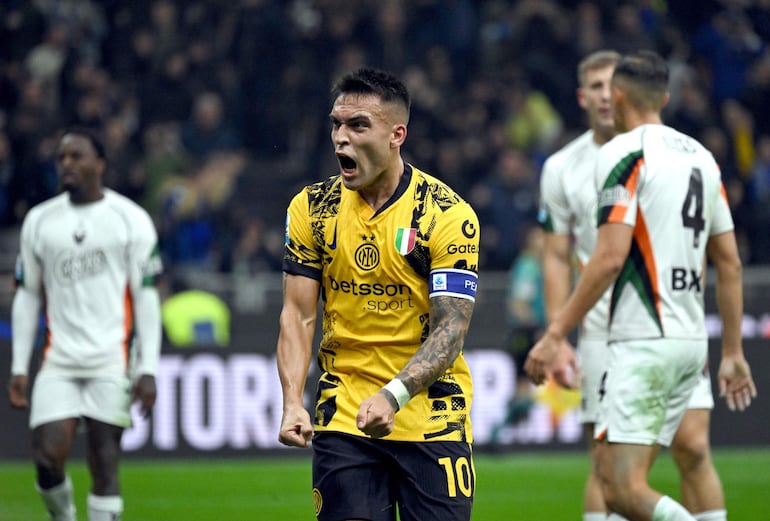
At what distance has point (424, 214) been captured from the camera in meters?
5.32

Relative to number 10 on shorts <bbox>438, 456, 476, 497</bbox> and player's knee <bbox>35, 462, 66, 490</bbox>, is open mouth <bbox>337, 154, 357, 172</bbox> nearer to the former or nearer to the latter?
number 10 on shorts <bbox>438, 456, 476, 497</bbox>

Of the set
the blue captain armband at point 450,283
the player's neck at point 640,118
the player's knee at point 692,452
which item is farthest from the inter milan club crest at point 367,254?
the player's knee at point 692,452

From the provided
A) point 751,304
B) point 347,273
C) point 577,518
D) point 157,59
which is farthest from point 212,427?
point 347,273

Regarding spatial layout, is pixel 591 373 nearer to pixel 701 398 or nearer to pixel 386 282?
pixel 701 398

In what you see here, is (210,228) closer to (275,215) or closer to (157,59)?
(275,215)

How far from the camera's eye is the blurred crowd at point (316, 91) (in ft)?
57.8

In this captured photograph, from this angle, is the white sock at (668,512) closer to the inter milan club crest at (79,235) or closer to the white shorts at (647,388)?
the white shorts at (647,388)

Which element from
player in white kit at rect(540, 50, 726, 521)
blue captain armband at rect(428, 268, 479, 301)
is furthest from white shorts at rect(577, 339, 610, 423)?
blue captain armband at rect(428, 268, 479, 301)

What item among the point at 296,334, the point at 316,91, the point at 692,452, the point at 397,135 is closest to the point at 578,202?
the point at 692,452

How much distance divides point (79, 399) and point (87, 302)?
1.96 ft

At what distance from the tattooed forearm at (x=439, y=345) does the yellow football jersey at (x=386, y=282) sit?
1.9 inches

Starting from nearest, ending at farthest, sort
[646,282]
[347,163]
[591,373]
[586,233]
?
[347,163]
[646,282]
[591,373]
[586,233]

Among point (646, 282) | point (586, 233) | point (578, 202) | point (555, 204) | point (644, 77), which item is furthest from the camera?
point (555, 204)

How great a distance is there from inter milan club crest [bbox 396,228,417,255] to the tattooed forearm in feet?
0.72
